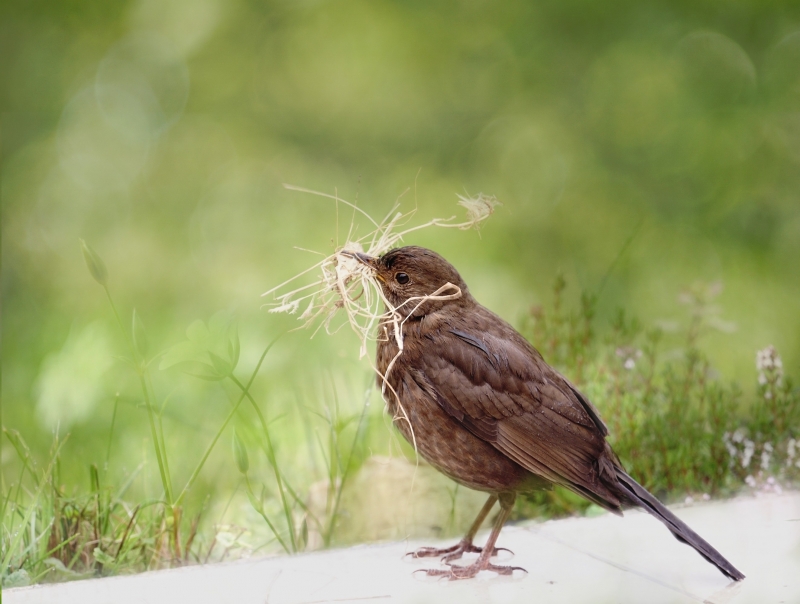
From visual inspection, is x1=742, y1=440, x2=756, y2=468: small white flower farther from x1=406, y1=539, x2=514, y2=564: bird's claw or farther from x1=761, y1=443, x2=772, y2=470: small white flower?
x1=406, y1=539, x2=514, y2=564: bird's claw

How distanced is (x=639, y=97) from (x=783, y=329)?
1.49 meters

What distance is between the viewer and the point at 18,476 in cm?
325

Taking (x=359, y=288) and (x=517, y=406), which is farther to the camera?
(x=359, y=288)

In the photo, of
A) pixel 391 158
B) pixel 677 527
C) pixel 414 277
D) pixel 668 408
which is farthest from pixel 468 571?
pixel 391 158

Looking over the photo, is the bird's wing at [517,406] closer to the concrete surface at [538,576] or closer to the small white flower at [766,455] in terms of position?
the concrete surface at [538,576]

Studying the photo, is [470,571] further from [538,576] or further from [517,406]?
[517,406]

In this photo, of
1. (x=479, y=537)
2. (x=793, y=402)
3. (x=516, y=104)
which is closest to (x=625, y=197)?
(x=516, y=104)

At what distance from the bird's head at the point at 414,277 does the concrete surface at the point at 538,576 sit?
0.90 metres

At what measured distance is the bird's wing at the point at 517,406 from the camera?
2580mm

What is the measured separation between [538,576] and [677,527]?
0.48m

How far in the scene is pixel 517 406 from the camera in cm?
266

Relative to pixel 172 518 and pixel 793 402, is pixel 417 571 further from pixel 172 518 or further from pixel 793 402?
pixel 793 402

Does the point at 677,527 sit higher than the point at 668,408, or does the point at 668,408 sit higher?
the point at 668,408

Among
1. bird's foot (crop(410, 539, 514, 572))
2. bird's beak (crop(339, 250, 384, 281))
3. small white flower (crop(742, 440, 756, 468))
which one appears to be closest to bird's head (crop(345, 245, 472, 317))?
bird's beak (crop(339, 250, 384, 281))
